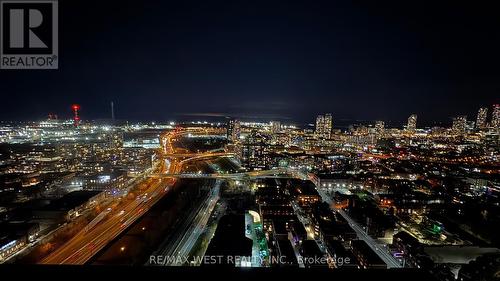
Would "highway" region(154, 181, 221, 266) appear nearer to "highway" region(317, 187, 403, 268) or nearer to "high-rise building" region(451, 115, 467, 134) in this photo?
"highway" region(317, 187, 403, 268)

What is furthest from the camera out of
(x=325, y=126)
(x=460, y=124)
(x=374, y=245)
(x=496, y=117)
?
(x=460, y=124)

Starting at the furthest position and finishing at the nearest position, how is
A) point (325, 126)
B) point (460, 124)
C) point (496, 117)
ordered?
point (460, 124)
point (496, 117)
point (325, 126)

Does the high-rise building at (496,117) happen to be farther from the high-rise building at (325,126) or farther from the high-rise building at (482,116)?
the high-rise building at (325,126)

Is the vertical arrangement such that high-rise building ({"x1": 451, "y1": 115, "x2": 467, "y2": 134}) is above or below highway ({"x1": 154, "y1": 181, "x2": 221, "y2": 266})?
above

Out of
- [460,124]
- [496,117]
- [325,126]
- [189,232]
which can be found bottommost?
[189,232]

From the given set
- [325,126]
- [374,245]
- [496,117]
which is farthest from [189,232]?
[496,117]

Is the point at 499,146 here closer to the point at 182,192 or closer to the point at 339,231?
the point at 339,231

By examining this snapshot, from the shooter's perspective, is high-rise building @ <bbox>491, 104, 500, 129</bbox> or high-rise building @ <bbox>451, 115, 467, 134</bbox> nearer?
high-rise building @ <bbox>491, 104, 500, 129</bbox>

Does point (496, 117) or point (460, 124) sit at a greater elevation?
point (496, 117)

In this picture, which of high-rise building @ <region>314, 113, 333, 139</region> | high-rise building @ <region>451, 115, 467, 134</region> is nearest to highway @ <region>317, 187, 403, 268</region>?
high-rise building @ <region>314, 113, 333, 139</region>

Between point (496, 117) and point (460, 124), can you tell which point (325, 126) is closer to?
point (460, 124)

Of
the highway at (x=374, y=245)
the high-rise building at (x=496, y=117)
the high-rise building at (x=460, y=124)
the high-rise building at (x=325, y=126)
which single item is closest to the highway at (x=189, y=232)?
the highway at (x=374, y=245)
